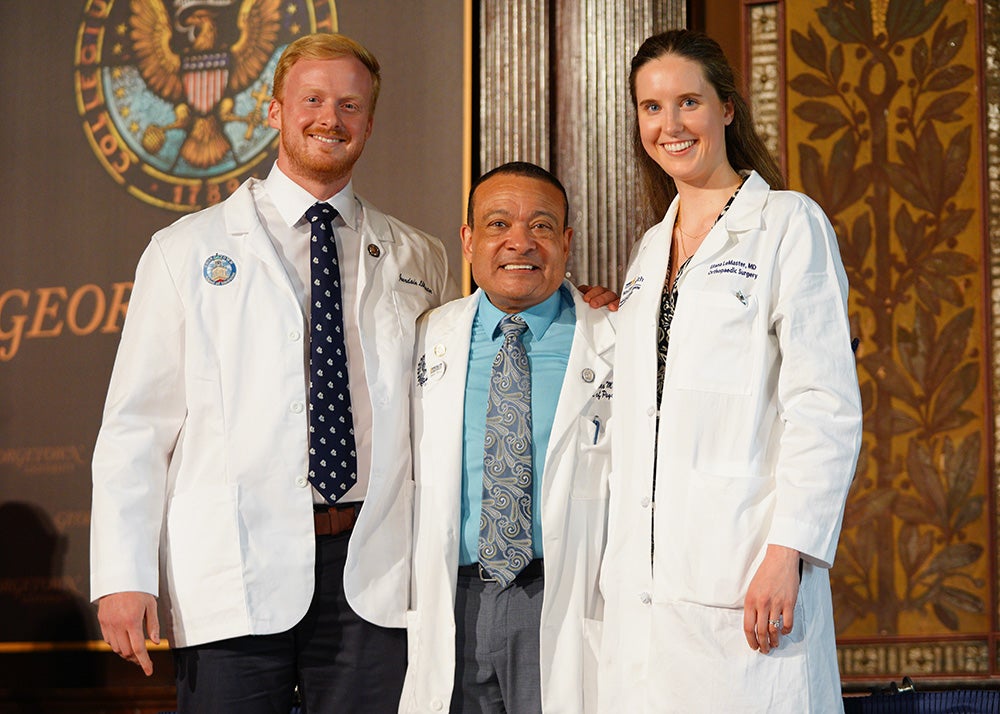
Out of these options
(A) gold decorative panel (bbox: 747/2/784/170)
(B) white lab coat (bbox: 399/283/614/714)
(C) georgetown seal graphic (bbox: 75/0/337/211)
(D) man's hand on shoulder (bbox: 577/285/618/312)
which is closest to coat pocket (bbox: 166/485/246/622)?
(B) white lab coat (bbox: 399/283/614/714)

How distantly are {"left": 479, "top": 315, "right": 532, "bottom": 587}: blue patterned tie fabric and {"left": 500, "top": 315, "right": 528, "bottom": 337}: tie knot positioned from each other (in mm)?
22

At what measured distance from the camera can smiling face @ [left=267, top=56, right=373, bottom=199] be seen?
2641mm

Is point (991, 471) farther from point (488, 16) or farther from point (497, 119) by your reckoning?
point (488, 16)

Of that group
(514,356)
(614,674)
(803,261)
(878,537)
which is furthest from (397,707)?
(878,537)

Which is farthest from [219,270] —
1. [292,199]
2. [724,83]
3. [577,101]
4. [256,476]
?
[577,101]

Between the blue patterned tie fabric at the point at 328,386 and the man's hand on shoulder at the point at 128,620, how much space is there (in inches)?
16.7

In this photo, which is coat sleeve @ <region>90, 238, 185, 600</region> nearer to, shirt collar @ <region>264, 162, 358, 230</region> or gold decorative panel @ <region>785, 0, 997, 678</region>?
shirt collar @ <region>264, 162, 358, 230</region>

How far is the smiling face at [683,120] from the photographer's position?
2336mm

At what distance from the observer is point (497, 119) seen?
3.66 m

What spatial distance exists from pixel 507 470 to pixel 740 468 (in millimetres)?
515

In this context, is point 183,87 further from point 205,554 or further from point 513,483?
point 513,483

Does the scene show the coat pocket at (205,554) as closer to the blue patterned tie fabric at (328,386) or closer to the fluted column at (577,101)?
the blue patterned tie fabric at (328,386)

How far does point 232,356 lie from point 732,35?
2034 mm

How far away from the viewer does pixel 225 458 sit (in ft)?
8.05
